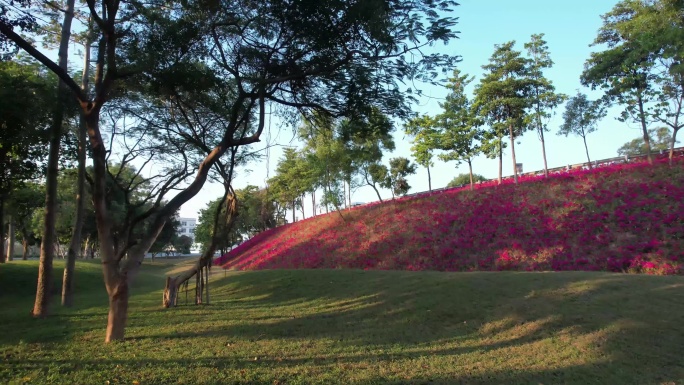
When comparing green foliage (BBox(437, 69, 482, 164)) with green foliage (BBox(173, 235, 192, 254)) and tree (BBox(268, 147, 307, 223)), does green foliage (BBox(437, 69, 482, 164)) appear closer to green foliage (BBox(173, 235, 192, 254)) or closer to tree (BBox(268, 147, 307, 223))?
tree (BBox(268, 147, 307, 223))

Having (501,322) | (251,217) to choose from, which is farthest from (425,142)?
(251,217)

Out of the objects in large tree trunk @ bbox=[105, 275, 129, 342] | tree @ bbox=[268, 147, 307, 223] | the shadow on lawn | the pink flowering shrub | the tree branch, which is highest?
tree @ bbox=[268, 147, 307, 223]

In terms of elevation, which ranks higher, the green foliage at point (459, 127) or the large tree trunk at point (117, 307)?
the green foliage at point (459, 127)

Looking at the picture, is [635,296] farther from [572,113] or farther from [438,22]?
[572,113]

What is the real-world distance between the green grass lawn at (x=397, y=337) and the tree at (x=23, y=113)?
4811 millimetres

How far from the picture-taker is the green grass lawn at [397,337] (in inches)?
217

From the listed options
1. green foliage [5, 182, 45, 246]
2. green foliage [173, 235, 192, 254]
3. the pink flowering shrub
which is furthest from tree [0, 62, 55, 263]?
green foliage [173, 235, 192, 254]

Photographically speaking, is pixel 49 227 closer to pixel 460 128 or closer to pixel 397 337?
pixel 397 337

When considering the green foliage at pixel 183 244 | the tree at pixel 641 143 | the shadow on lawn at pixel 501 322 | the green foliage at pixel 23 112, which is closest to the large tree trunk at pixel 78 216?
the green foliage at pixel 23 112

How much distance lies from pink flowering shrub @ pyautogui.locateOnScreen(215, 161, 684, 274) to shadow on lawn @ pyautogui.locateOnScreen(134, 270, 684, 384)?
337cm

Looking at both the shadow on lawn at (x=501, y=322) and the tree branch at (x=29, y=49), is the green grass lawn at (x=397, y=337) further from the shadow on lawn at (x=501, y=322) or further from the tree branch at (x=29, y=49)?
the tree branch at (x=29, y=49)

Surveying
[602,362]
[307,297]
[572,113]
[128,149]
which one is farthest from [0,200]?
[572,113]

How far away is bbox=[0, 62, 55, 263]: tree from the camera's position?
10.8 meters

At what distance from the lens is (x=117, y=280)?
277 inches
